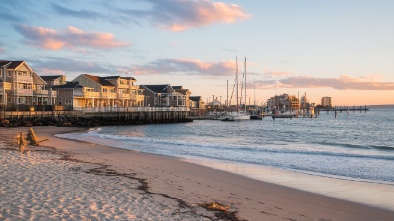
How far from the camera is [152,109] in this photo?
7212 centimetres

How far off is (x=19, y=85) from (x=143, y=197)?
56.7 m

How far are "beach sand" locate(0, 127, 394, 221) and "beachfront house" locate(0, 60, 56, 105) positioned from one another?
4696 cm

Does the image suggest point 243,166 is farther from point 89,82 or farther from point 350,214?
point 89,82

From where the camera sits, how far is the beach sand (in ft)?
24.2

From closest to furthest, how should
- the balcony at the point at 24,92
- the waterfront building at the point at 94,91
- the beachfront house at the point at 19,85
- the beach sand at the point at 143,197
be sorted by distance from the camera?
the beach sand at the point at 143,197
the beachfront house at the point at 19,85
the balcony at the point at 24,92
the waterfront building at the point at 94,91

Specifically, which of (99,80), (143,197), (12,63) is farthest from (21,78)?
(143,197)

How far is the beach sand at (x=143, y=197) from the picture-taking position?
290 inches

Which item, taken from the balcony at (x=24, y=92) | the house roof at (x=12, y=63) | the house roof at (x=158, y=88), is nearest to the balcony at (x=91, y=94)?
the balcony at (x=24, y=92)

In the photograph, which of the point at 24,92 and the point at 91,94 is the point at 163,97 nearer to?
the point at 91,94

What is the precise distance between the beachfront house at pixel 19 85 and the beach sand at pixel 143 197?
4696 centimetres

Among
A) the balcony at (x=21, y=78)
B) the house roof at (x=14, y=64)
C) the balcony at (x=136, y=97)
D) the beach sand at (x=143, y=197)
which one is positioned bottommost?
the beach sand at (x=143, y=197)

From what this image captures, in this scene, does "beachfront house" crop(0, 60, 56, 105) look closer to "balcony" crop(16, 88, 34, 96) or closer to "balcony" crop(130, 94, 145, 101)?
"balcony" crop(16, 88, 34, 96)

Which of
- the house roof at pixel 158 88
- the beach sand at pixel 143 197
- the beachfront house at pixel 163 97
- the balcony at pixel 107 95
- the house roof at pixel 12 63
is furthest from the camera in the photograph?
the house roof at pixel 158 88

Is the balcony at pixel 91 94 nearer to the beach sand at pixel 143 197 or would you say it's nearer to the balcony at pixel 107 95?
the balcony at pixel 107 95
